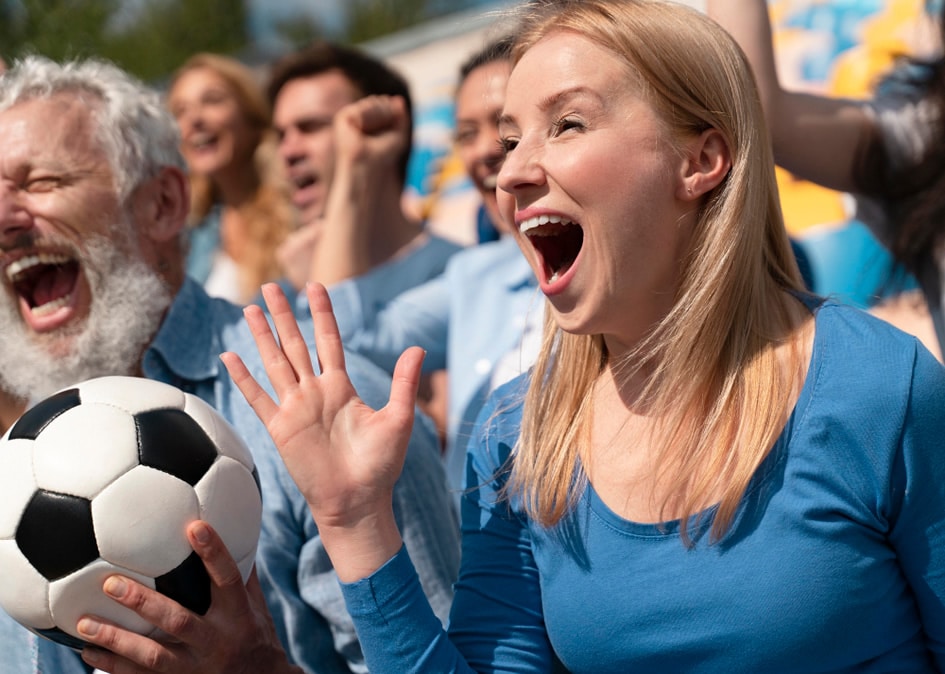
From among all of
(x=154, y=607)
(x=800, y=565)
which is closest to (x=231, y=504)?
(x=154, y=607)

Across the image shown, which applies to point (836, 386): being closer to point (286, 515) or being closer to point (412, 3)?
point (286, 515)

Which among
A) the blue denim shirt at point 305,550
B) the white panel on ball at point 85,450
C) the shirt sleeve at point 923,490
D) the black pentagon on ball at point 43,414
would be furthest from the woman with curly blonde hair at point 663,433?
the blue denim shirt at point 305,550

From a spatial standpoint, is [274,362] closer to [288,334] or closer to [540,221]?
[288,334]

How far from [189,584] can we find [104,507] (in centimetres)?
22

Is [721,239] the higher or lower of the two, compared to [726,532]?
higher

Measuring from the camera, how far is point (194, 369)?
306cm

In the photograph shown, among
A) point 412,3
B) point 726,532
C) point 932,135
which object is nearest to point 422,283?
point 932,135

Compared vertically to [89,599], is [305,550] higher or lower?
lower

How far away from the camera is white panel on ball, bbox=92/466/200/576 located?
216 cm

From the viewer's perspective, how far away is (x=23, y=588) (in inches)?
86.9

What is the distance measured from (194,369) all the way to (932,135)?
2.07m

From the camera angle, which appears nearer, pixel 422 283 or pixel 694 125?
pixel 694 125

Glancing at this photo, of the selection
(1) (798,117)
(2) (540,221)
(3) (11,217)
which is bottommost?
(1) (798,117)

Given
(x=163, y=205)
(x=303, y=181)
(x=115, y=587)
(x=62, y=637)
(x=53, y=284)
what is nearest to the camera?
(x=115, y=587)
